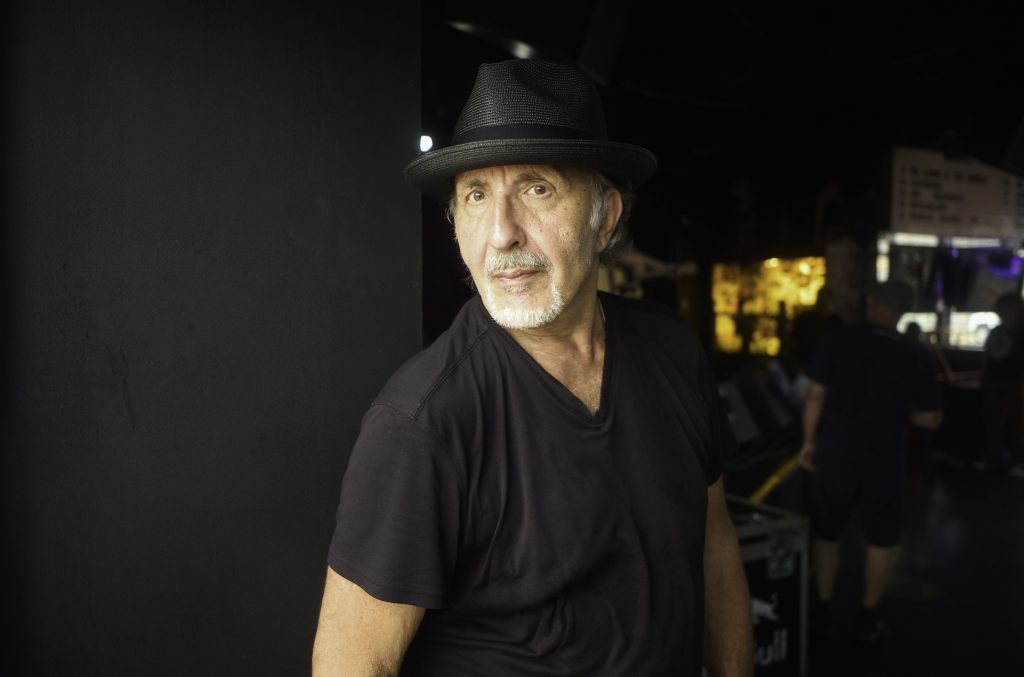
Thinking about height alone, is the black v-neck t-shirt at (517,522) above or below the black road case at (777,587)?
above

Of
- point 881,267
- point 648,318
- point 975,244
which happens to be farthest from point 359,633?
point 975,244

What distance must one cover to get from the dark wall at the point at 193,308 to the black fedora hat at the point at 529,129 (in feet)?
1.12

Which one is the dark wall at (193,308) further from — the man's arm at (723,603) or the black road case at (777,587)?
the black road case at (777,587)

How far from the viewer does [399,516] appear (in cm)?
117

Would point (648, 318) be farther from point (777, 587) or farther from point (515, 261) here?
point (777, 587)

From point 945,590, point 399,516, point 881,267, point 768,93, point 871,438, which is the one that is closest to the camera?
point 399,516

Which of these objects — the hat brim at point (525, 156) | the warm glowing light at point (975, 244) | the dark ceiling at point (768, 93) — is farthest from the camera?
the warm glowing light at point (975, 244)

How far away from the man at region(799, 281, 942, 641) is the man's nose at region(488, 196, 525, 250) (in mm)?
3233

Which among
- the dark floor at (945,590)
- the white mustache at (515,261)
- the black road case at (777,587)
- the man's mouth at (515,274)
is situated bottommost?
the dark floor at (945,590)

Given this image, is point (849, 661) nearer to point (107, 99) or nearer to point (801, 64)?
point (107, 99)

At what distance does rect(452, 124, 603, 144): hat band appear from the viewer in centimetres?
143

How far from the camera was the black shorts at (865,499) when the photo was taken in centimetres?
389

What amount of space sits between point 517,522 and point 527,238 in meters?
0.57

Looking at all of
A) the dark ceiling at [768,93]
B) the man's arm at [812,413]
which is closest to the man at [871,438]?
the man's arm at [812,413]
